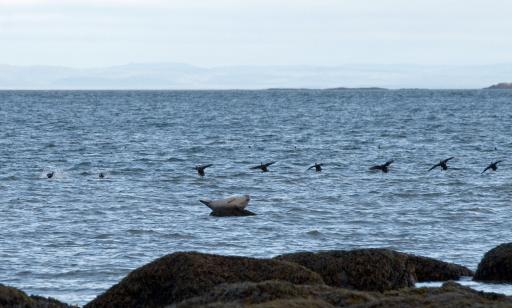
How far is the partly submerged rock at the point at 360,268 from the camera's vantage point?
538 inches

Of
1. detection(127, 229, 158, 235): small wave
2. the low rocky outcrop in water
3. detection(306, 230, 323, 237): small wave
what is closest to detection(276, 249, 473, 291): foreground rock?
detection(306, 230, 323, 237): small wave

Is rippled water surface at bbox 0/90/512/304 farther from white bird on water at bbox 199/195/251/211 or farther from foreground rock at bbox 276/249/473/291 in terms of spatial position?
foreground rock at bbox 276/249/473/291

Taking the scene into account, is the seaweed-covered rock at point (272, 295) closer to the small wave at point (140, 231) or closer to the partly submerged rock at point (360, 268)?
the partly submerged rock at point (360, 268)

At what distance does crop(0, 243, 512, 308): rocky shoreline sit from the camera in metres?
8.50

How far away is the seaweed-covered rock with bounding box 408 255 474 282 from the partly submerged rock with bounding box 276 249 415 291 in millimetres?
1841

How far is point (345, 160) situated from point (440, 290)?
39861mm

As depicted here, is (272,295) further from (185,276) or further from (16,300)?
(16,300)

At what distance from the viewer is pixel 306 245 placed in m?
22.5

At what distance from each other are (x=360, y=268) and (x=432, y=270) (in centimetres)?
283

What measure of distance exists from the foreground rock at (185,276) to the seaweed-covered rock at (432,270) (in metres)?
4.80

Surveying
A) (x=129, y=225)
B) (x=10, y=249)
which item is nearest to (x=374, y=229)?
(x=129, y=225)

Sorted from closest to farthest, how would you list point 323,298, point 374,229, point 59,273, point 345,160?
1. point 323,298
2. point 59,273
3. point 374,229
4. point 345,160

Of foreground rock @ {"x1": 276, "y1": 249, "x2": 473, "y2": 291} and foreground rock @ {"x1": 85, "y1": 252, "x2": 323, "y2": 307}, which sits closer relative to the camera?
foreground rock @ {"x1": 85, "y1": 252, "x2": 323, "y2": 307}

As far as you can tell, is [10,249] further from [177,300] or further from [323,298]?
[323,298]
